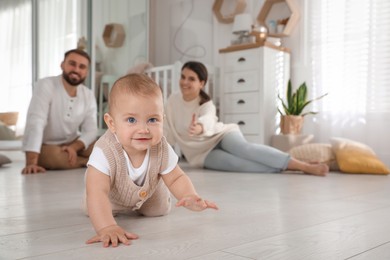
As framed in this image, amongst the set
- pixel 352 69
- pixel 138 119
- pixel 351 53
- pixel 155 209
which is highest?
pixel 351 53

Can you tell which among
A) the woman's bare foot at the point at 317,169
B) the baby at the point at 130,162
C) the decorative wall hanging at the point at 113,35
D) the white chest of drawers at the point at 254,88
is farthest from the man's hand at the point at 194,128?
the decorative wall hanging at the point at 113,35

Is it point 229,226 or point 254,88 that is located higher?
point 254,88

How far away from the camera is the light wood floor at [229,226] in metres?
0.80

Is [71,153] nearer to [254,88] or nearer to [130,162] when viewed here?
[254,88]

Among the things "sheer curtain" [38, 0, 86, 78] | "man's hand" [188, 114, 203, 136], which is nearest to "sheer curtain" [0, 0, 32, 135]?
"sheer curtain" [38, 0, 86, 78]

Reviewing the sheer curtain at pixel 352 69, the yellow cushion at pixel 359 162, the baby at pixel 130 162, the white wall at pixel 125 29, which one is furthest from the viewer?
the white wall at pixel 125 29

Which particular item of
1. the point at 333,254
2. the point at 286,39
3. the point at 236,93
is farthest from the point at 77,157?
the point at 333,254

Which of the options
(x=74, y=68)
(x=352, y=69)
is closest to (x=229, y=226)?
(x=74, y=68)

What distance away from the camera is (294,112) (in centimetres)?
332

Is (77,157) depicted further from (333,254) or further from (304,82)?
(333,254)

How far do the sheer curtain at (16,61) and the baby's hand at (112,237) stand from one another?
3.61 m

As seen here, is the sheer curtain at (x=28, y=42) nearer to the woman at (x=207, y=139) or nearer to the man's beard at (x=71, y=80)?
the man's beard at (x=71, y=80)

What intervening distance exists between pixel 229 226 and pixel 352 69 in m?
2.59

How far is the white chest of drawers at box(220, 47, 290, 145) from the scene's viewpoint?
3361 mm
